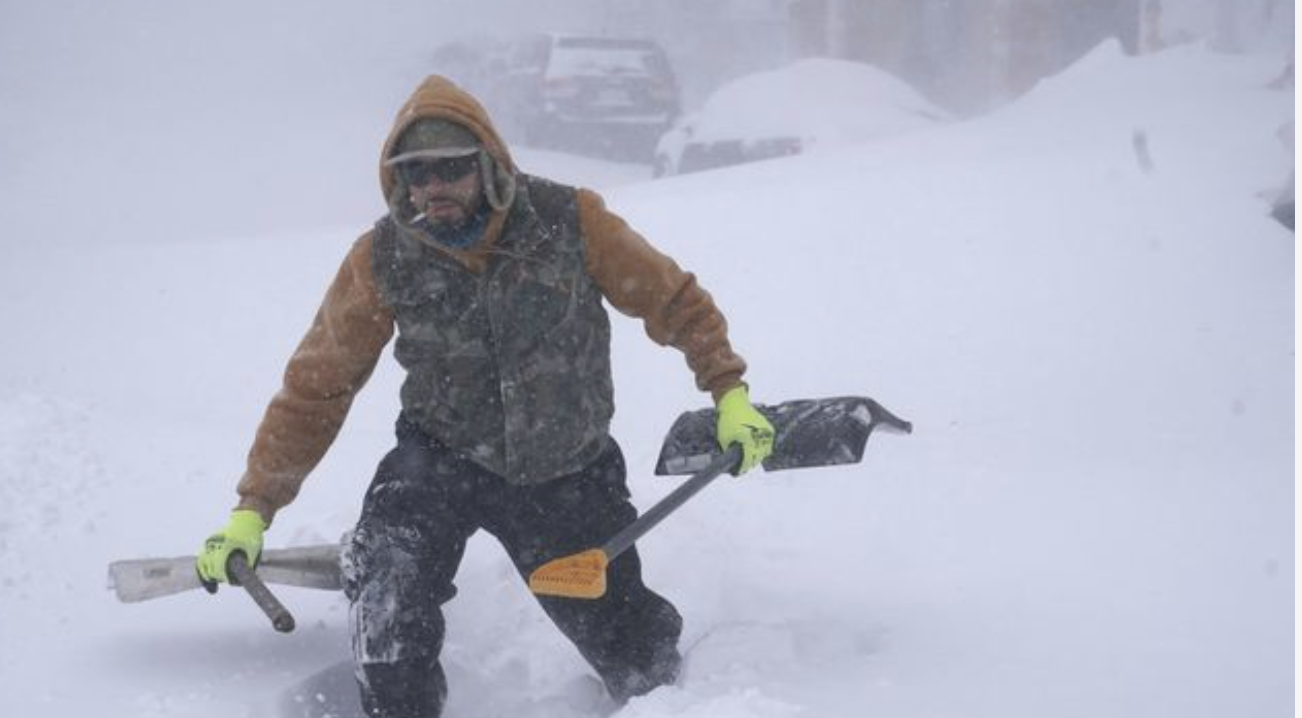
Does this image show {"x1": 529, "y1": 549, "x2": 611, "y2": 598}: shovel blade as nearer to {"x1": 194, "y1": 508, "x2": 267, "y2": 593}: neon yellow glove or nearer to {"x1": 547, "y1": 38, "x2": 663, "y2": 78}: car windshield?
{"x1": 194, "y1": 508, "x2": 267, "y2": 593}: neon yellow glove

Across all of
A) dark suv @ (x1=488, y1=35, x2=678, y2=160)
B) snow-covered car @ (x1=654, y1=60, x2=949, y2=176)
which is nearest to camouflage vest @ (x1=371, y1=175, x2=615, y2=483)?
snow-covered car @ (x1=654, y1=60, x2=949, y2=176)

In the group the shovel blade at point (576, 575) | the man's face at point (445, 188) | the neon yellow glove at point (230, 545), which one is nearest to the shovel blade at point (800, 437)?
the shovel blade at point (576, 575)

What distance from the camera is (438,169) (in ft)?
8.21

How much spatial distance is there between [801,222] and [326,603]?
3.48 metres

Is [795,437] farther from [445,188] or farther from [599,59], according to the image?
[599,59]

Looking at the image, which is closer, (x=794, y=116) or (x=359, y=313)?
(x=359, y=313)

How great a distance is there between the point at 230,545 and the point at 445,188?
33.6 inches

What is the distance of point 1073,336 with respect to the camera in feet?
15.8

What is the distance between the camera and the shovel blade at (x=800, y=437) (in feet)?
9.53

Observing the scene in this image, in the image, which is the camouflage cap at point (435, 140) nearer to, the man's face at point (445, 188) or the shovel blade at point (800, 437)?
the man's face at point (445, 188)

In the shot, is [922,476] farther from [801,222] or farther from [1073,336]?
[801,222]

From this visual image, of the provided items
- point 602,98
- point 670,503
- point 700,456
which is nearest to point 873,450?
point 700,456

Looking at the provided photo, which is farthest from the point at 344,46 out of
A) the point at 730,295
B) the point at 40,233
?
the point at 730,295

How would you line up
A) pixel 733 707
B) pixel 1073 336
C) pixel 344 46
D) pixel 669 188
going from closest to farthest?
pixel 733 707 → pixel 1073 336 → pixel 669 188 → pixel 344 46
